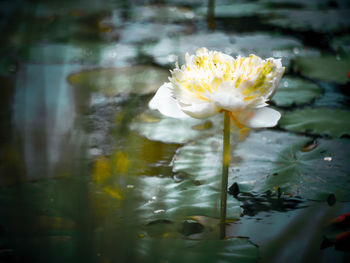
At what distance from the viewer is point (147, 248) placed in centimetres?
85

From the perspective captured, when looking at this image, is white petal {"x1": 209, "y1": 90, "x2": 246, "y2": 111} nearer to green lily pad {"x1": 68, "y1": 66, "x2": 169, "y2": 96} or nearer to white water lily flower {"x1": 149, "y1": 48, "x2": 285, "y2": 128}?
white water lily flower {"x1": 149, "y1": 48, "x2": 285, "y2": 128}

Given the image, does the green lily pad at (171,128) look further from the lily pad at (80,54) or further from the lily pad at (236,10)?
the lily pad at (236,10)

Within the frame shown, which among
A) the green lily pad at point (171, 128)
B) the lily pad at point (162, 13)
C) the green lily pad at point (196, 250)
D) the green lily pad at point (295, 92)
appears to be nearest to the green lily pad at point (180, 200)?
the green lily pad at point (196, 250)

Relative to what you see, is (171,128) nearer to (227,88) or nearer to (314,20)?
(227,88)

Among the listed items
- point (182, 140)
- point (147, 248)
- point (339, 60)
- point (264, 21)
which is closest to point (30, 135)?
point (182, 140)

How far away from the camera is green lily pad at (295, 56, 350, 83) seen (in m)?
1.90

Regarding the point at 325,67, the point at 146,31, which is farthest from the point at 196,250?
the point at 146,31

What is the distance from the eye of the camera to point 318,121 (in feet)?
4.80

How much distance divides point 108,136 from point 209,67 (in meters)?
0.70

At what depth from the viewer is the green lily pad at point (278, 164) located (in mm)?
1094

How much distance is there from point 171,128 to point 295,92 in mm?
627

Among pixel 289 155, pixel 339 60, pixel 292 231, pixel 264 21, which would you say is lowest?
pixel 292 231

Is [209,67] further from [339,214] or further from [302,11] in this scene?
[302,11]

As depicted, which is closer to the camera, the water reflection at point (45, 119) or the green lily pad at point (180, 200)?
the green lily pad at point (180, 200)
